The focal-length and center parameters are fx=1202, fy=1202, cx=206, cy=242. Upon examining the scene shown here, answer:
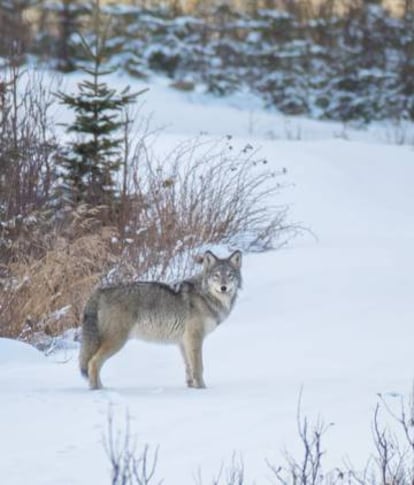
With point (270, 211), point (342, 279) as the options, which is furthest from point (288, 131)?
point (342, 279)

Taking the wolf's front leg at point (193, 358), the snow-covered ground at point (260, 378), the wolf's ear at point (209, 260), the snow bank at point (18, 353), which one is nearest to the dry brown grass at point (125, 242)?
the snow-covered ground at point (260, 378)

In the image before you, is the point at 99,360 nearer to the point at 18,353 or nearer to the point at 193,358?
the point at 193,358

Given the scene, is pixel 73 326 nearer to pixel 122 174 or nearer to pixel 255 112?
pixel 122 174

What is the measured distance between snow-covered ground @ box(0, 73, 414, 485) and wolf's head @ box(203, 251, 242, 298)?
2.21 ft

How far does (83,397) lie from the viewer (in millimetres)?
8203

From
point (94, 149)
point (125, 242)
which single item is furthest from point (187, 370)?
point (94, 149)

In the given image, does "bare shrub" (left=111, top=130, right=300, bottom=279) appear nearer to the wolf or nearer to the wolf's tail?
the wolf

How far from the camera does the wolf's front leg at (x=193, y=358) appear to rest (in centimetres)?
882

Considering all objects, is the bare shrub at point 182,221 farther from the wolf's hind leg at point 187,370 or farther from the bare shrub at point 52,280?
the wolf's hind leg at point 187,370

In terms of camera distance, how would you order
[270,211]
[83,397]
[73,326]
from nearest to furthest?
1. [83,397]
2. [73,326]
3. [270,211]

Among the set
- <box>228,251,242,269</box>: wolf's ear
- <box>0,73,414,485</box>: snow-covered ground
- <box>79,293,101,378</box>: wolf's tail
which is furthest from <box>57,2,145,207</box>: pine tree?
<box>79,293,101,378</box>: wolf's tail

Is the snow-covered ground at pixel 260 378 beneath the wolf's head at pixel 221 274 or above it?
beneath

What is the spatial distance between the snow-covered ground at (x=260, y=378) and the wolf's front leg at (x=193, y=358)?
5.2 inches

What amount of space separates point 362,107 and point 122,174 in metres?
17.2
